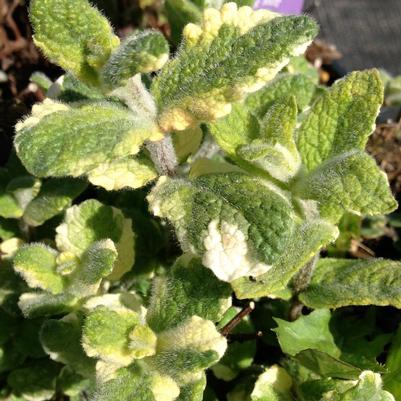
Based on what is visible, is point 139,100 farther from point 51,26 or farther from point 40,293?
point 40,293

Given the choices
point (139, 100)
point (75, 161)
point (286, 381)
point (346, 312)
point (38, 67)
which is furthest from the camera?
point (38, 67)

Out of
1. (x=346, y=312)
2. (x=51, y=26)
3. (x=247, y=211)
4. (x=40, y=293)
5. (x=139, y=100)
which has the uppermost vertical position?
(x=51, y=26)

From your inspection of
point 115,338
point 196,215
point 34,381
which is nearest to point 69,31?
point 196,215

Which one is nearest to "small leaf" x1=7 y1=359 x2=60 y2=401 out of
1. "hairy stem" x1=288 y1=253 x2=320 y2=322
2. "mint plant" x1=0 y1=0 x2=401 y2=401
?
"mint plant" x1=0 y1=0 x2=401 y2=401

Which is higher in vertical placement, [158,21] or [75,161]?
[75,161]

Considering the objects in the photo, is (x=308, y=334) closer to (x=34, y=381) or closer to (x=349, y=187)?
(x=349, y=187)

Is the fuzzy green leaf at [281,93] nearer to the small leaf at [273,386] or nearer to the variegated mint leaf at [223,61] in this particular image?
the variegated mint leaf at [223,61]

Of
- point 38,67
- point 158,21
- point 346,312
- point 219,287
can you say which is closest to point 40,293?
point 219,287
